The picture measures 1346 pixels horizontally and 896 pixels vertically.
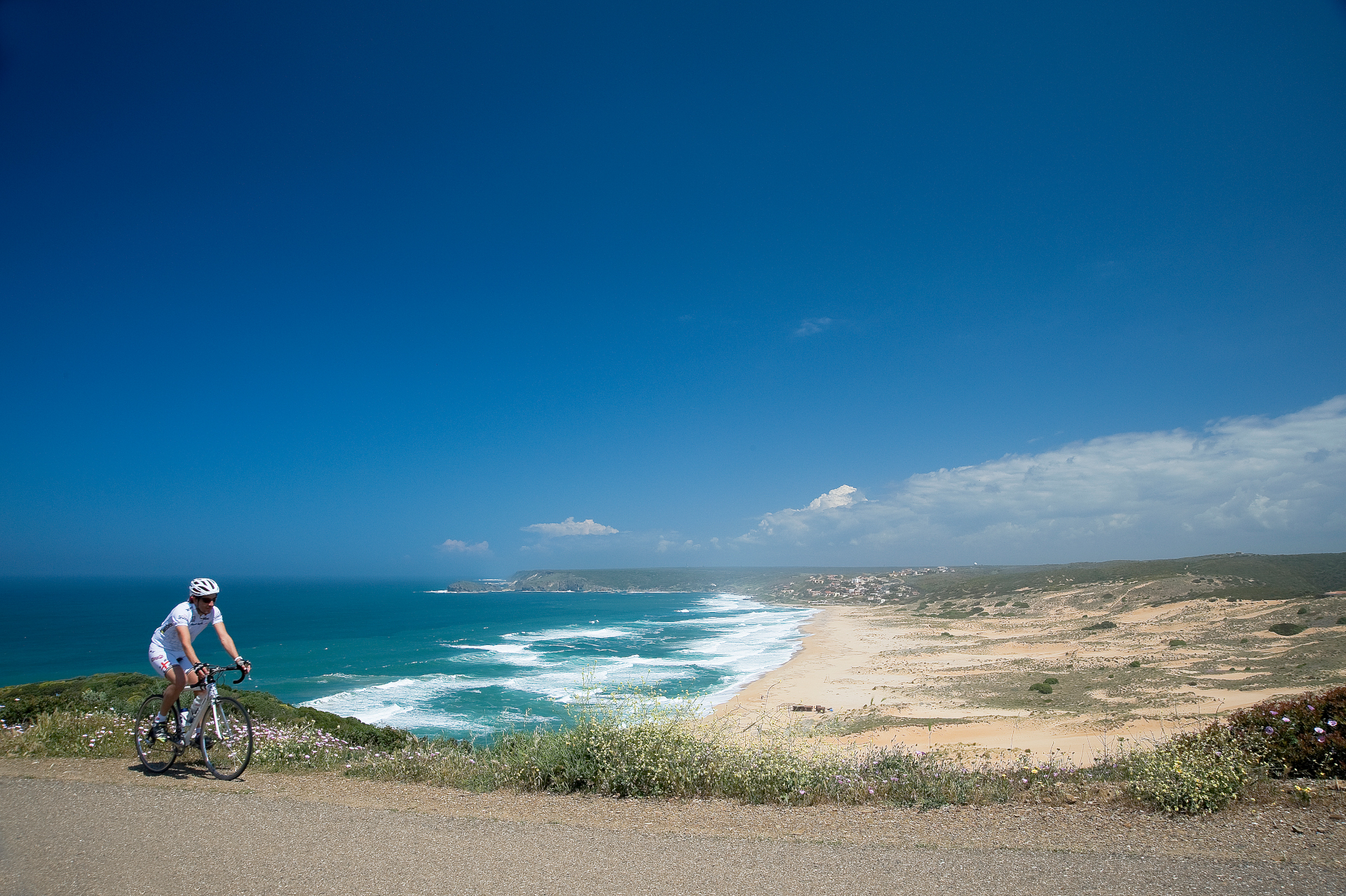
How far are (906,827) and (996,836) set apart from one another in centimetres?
64

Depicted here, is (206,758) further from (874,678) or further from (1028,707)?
(874,678)

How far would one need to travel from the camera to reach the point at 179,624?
603 cm

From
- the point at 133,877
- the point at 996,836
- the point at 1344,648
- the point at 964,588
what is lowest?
the point at 964,588

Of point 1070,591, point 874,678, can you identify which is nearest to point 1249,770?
point 874,678

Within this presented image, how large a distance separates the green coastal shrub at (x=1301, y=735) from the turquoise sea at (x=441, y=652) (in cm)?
654

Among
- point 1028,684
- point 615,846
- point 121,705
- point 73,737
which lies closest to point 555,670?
point 1028,684

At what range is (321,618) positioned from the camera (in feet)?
308

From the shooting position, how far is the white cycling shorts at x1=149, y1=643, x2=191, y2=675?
615 centimetres

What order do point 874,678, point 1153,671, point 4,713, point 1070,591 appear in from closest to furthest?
point 4,713
point 1153,671
point 874,678
point 1070,591

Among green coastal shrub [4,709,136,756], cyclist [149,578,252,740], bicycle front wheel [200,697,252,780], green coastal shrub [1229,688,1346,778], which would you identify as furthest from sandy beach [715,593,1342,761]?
green coastal shrub [4,709,136,756]

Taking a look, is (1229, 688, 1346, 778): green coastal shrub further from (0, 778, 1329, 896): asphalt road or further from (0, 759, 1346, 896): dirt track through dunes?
(0, 778, 1329, 896): asphalt road

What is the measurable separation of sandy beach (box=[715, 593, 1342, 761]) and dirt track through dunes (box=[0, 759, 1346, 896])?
2.60 metres

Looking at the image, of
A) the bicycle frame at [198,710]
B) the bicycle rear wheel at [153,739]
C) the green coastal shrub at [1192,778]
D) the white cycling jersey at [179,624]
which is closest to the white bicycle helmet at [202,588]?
the white cycling jersey at [179,624]

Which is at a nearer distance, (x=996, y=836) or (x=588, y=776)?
(x=996, y=836)
